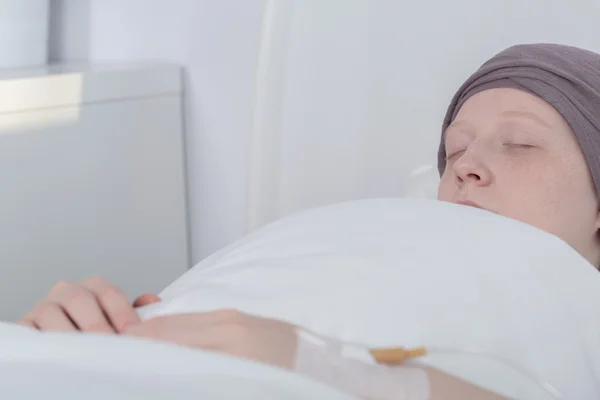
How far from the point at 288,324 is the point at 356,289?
0.20ft

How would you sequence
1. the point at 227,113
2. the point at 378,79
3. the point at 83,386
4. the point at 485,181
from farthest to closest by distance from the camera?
the point at 227,113, the point at 378,79, the point at 485,181, the point at 83,386

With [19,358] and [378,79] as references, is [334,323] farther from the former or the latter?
[378,79]

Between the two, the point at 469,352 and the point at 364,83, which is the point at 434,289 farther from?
the point at 364,83

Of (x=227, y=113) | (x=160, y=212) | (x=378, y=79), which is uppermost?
(x=378, y=79)

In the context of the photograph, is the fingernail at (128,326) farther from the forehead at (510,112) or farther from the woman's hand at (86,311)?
the forehead at (510,112)

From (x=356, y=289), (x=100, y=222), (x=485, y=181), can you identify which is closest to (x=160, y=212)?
(x=100, y=222)

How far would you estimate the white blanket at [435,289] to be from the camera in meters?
0.59

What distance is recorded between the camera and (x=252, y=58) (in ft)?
4.63

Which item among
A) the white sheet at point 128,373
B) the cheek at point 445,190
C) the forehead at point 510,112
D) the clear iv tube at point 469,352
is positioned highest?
the forehead at point 510,112

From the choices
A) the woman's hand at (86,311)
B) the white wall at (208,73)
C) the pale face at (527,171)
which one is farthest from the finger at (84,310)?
the white wall at (208,73)

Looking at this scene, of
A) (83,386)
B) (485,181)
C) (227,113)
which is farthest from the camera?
(227,113)

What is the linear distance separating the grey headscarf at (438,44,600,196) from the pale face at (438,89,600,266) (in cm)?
1

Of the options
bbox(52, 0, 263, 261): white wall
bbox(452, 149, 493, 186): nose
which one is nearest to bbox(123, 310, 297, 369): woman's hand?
bbox(452, 149, 493, 186): nose

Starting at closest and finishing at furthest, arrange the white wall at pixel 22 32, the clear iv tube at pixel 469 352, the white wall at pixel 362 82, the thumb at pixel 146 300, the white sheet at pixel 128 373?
the white sheet at pixel 128 373 < the clear iv tube at pixel 469 352 < the thumb at pixel 146 300 < the white wall at pixel 362 82 < the white wall at pixel 22 32
